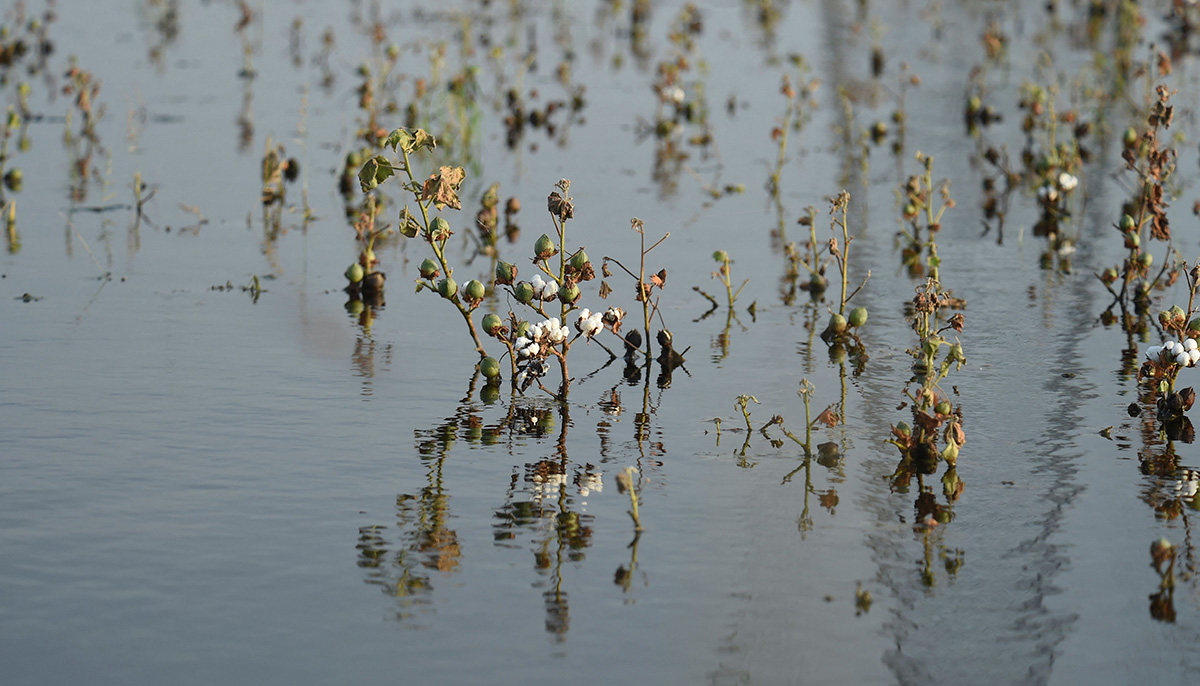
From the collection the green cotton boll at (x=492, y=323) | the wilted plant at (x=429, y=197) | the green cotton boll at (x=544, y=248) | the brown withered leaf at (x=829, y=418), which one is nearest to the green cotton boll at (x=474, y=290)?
the wilted plant at (x=429, y=197)

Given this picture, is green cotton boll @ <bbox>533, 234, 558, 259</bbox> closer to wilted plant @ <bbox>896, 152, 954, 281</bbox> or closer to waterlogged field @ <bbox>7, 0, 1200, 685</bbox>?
waterlogged field @ <bbox>7, 0, 1200, 685</bbox>

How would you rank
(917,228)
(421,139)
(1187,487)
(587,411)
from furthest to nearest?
(917,228), (587,411), (421,139), (1187,487)

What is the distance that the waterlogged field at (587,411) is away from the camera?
11.8 feet

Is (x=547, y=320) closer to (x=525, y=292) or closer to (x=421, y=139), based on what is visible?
(x=525, y=292)

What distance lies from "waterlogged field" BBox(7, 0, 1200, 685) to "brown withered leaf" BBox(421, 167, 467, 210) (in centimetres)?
2

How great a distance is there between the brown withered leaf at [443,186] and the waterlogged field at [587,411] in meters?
0.02

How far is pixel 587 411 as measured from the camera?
17.2ft

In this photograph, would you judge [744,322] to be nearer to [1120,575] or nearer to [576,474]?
[576,474]

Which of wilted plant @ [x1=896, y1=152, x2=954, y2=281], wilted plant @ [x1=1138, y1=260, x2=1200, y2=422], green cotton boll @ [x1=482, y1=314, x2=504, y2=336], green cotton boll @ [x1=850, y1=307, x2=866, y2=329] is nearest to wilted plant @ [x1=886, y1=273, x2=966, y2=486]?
wilted plant @ [x1=1138, y1=260, x2=1200, y2=422]

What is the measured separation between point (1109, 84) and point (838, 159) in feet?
13.1

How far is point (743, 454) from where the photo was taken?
15.7ft

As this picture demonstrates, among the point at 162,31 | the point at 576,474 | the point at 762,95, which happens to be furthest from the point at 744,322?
the point at 162,31

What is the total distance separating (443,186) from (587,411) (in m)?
0.95

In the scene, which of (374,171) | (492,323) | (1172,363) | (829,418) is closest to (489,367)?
(492,323)
